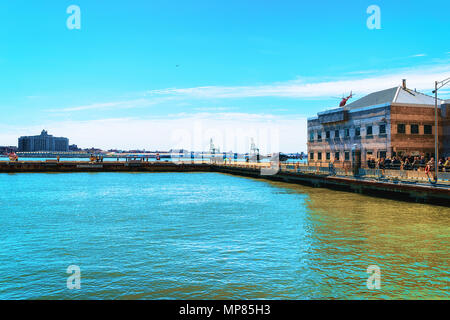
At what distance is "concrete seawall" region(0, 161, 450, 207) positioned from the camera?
110ft

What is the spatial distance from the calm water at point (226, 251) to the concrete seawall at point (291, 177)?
1.76m

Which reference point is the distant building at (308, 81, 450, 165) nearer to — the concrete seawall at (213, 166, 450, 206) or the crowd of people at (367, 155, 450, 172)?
the crowd of people at (367, 155, 450, 172)

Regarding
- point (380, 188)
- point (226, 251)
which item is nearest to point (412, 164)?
point (380, 188)

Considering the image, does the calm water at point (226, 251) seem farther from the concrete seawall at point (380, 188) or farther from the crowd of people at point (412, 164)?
the crowd of people at point (412, 164)

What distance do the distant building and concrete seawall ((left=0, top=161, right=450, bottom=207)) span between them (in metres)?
5.46

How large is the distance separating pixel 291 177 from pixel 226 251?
44.8m

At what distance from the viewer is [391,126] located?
4784cm

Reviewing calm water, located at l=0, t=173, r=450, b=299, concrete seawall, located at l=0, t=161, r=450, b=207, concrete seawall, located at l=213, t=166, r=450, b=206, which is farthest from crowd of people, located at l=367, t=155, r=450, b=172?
calm water, located at l=0, t=173, r=450, b=299

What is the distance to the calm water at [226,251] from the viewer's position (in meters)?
13.4

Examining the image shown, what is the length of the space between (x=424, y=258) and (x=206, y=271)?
31.1ft

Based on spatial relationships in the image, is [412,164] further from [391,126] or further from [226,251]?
[226,251]
